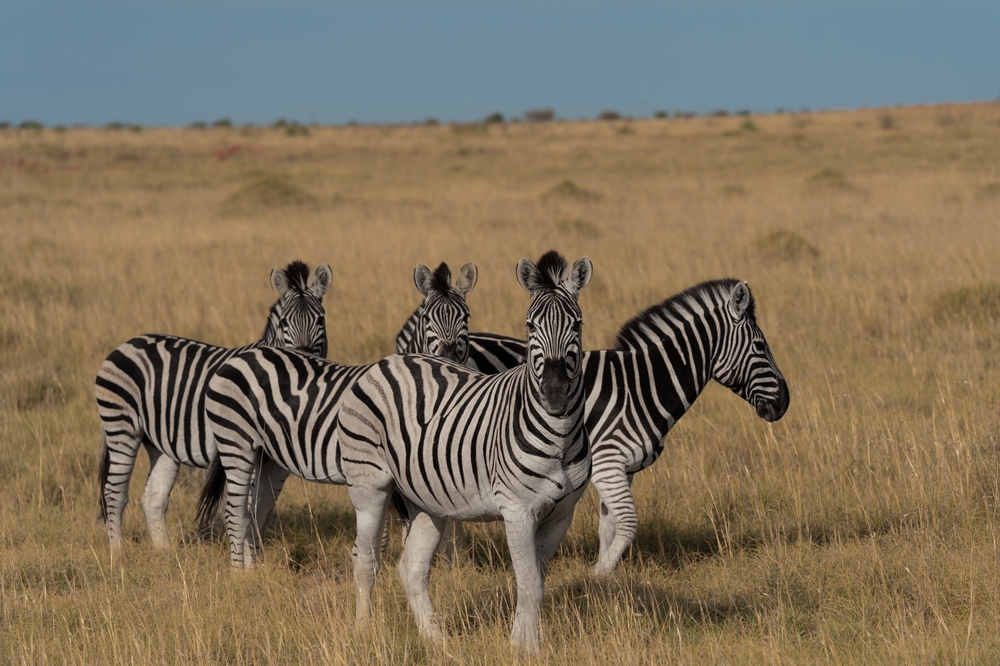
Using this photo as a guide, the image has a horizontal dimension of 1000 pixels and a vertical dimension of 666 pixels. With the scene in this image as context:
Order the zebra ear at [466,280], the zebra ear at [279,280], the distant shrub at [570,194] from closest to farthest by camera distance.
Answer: the zebra ear at [466,280] → the zebra ear at [279,280] → the distant shrub at [570,194]

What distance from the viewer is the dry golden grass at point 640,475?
4691mm

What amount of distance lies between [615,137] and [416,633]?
49.1 metres

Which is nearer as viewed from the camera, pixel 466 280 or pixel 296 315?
pixel 466 280

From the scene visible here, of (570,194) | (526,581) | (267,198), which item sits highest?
(267,198)

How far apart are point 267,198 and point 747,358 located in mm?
21146

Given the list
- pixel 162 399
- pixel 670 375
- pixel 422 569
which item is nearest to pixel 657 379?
pixel 670 375

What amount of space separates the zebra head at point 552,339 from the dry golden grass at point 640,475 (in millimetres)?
1228

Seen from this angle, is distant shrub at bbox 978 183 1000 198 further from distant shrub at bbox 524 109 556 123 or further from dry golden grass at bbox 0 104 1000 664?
distant shrub at bbox 524 109 556 123

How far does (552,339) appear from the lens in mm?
3762

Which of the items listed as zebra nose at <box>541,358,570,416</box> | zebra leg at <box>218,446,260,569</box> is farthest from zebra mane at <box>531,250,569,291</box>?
zebra leg at <box>218,446,260,569</box>

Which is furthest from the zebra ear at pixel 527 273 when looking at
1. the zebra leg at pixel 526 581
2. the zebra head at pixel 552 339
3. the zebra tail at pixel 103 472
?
the zebra tail at pixel 103 472

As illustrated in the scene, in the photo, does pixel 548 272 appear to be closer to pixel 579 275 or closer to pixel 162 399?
pixel 579 275

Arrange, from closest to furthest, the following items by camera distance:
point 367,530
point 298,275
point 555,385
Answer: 1. point 555,385
2. point 367,530
3. point 298,275

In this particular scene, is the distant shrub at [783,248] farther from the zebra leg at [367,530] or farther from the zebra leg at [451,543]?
the zebra leg at [367,530]
